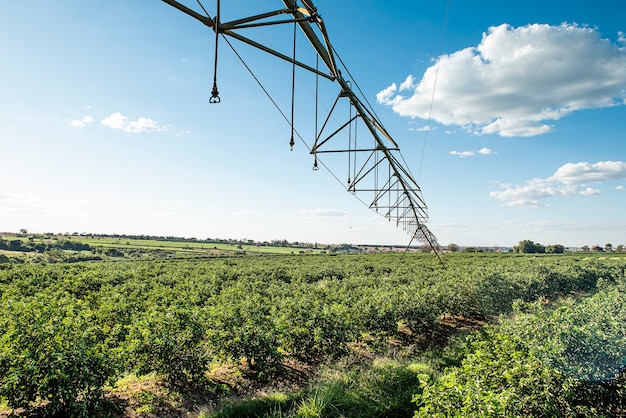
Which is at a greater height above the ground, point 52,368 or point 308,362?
point 52,368

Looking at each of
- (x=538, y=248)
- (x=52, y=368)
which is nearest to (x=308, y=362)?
(x=52, y=368)

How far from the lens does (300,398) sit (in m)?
8.19

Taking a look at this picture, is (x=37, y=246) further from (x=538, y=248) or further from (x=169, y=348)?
(x=538, y=248)

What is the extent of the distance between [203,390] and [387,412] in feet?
15.9

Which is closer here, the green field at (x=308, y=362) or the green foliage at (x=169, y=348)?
the green field at (x=308, y=362)

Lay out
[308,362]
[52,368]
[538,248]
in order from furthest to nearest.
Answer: [538,248] → [308,362] → [52,368]

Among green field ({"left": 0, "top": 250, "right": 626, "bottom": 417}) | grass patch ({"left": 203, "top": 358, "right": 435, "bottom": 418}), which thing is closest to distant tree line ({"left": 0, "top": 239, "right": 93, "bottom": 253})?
green field ({"left": 0, "top": 250, "right": 626, "bottom": 417})

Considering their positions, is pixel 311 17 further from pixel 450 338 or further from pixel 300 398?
pixel 450 338

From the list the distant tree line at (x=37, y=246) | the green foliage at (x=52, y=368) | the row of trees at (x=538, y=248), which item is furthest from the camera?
the row of trees at (x=538, y=248)

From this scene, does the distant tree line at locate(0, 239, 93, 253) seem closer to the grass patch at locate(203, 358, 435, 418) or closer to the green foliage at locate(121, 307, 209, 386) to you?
the green foliage at locate(121, 307, 209, 386)

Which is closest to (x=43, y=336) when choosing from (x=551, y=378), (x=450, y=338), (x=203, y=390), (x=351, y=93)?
(x=203, y=390)

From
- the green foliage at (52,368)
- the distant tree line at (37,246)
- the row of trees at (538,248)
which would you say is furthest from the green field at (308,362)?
the row of trees at (538,248)

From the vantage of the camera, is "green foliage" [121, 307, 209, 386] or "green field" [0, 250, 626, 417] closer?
"green field" [0, 250, 626, 417]

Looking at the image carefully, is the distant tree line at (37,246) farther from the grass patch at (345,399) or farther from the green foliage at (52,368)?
the grass patch at (345,399)
